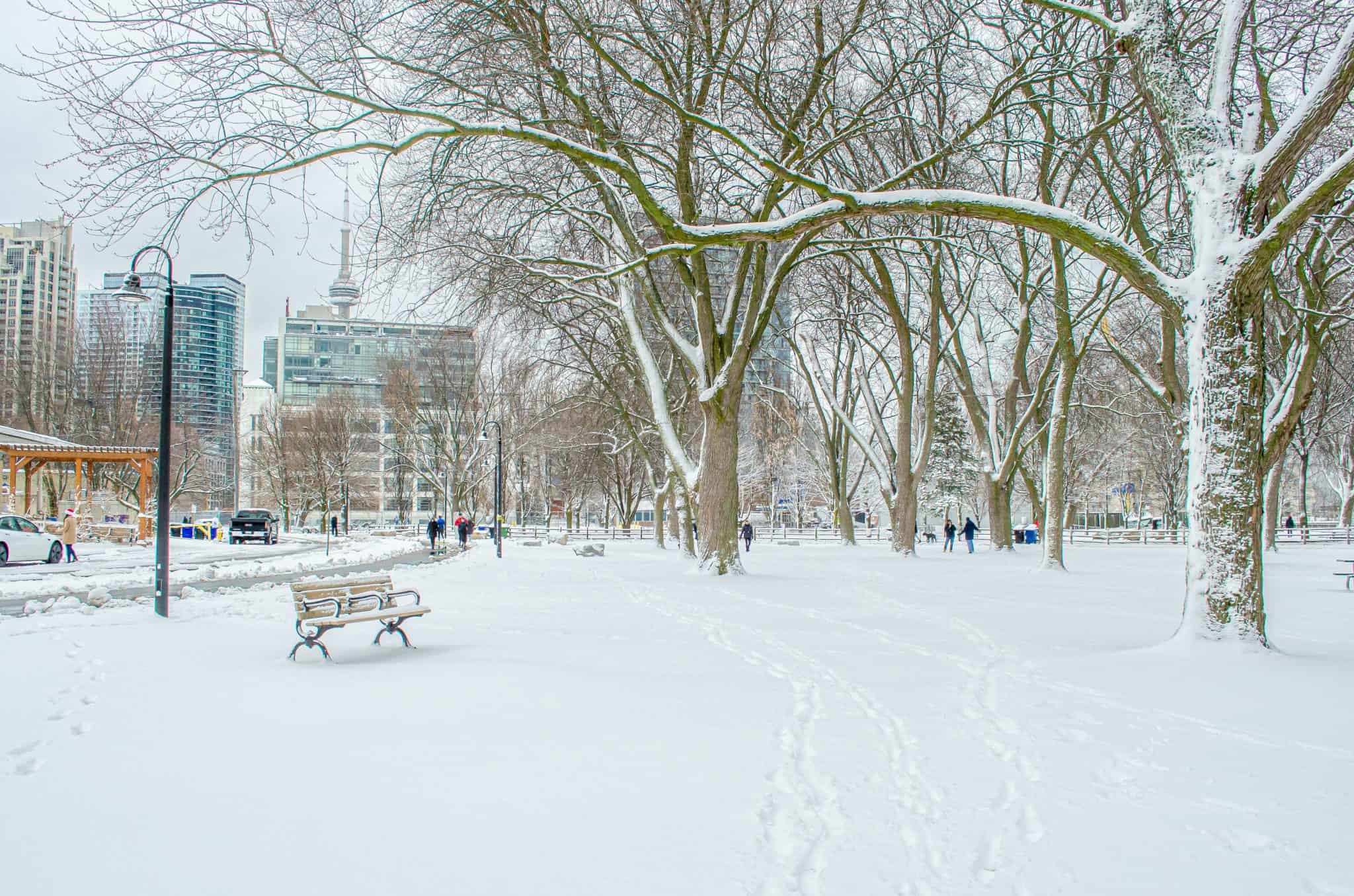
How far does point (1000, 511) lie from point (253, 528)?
3387 cm

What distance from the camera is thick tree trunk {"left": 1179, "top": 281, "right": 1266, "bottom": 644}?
8.71m

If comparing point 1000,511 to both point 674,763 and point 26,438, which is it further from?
point 26,438

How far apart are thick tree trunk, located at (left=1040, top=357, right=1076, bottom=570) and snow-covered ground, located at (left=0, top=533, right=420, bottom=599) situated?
60.5ft

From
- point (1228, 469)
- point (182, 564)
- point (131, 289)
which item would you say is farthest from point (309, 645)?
point (182, 564)

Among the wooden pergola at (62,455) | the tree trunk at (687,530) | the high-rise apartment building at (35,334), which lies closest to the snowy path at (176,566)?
the wooden pergola at (62,455)

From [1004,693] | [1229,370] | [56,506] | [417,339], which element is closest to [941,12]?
[1229,370]

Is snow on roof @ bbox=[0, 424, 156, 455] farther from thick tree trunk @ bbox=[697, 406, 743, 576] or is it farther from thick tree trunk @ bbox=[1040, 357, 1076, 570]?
thick tree trunk @ bbox=[1040, 357, 1076, 570]

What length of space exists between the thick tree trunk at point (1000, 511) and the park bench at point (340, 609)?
25.6 meters

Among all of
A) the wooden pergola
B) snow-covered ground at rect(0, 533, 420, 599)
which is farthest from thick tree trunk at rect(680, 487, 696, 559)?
the wooden pergola

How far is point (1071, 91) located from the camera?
1752 centimetres

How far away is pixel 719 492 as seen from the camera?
18.5 m

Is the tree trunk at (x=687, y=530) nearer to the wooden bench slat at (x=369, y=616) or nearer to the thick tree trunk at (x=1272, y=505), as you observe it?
the wooden bench slat at (x=369, y=616)

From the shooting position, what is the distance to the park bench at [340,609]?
9.03 m

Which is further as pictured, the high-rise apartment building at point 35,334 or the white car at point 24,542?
the high-rise apartment building at point 35,334
